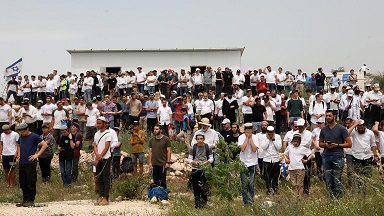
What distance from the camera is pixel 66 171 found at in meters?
14.5

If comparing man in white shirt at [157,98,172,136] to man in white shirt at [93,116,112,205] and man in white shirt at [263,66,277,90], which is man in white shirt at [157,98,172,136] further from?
man in white shirt at [263,66,277,90]

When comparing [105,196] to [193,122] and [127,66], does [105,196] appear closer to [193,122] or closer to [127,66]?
[193,122]

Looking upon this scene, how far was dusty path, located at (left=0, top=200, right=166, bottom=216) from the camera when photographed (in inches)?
423

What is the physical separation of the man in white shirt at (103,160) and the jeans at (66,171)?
9.29 ft

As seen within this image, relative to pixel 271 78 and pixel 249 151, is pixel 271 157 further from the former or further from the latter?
pixel 271 78

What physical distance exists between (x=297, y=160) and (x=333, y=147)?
152 centimetres

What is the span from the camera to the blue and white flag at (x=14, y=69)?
26969 millimetres

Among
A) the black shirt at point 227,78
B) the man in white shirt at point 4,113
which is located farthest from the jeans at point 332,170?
the black shirt at point 227,78

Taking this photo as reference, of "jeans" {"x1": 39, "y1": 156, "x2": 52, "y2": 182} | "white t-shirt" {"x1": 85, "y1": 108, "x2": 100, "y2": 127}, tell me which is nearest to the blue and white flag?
"white t-shirt" {"x1": 85, "y1": 108, "x2": 100, "y2": 127}

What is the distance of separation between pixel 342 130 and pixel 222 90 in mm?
14771

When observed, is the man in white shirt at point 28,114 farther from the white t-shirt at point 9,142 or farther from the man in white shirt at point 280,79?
the man in white shirt at point 280,79

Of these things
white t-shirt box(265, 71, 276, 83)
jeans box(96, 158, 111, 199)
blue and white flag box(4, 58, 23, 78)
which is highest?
blue and white flag box(4, 58, 23, 78)

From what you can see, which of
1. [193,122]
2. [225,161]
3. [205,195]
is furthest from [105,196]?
[193,122]

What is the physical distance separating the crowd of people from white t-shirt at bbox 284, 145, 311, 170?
0.02m
